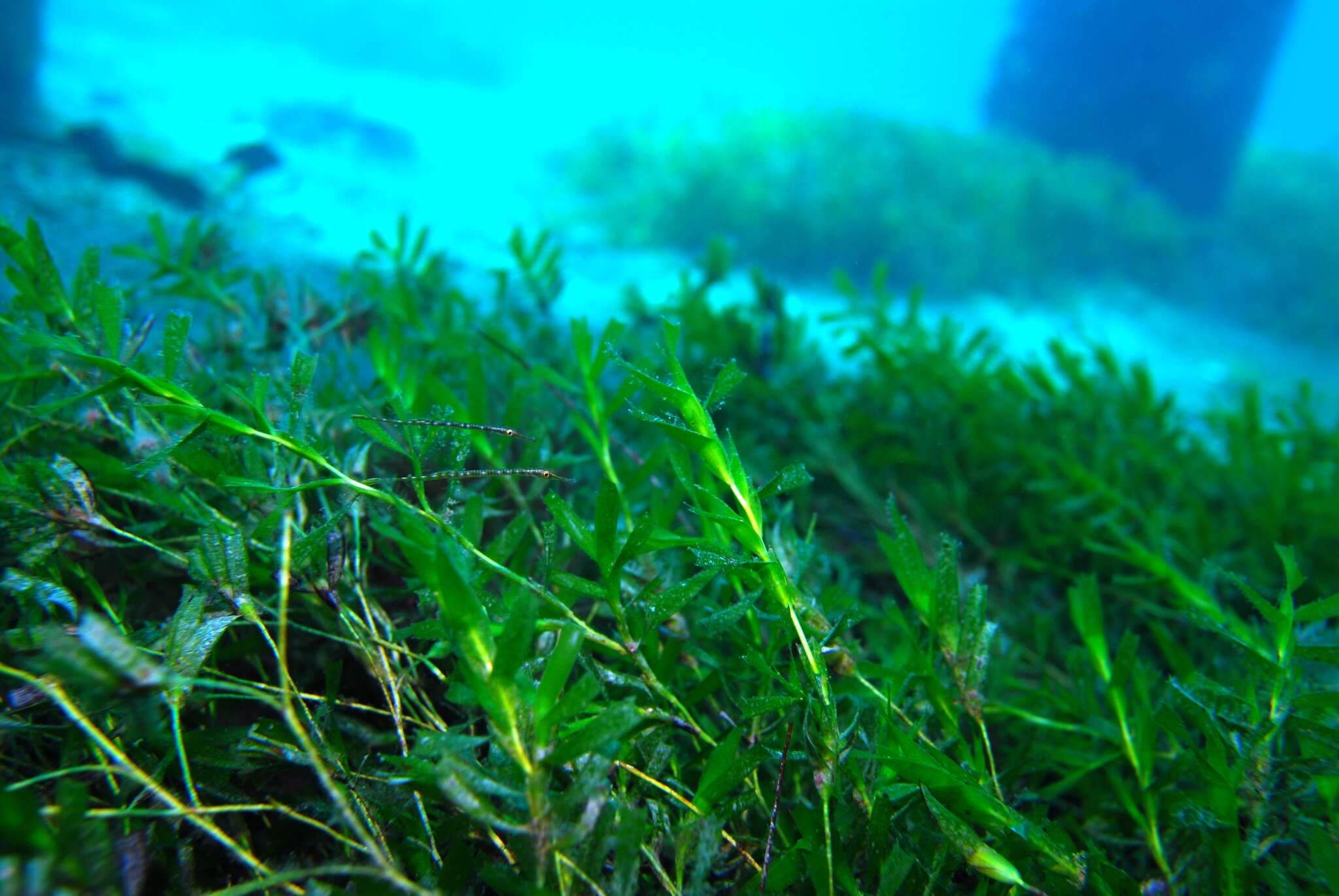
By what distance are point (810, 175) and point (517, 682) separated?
9.67 meters

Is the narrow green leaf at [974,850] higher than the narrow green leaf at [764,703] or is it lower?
lower

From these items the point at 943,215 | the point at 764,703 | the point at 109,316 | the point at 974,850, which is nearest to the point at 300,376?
the point at 109,316

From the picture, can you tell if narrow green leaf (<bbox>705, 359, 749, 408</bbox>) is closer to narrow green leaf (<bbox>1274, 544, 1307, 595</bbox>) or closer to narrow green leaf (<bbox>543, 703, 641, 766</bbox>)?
narrow green leaf (<bbox>543, 703, 641, 766</bbox>)

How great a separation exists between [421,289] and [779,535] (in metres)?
1.49

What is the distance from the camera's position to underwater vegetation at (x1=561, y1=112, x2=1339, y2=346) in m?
8.55

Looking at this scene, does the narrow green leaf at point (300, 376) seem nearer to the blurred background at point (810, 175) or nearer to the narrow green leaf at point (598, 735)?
the narrow green leaf at point (598, 735)

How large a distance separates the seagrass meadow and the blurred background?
1.25 m

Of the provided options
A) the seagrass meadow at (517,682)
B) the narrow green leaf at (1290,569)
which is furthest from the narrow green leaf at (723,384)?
the narrow green leaf at (1290,569)

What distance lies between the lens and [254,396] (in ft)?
2.53

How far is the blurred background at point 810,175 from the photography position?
17.8 feet

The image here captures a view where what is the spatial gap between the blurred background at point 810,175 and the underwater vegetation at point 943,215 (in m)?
0.05

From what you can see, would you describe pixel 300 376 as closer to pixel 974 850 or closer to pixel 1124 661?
pixel 974 850

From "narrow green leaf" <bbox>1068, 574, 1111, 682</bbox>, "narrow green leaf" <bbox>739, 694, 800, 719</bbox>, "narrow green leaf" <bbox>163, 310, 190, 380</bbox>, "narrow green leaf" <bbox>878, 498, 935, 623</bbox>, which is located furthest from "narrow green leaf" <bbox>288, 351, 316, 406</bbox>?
"narrow green leaf" <bbox>1068, 574, 1111, 682</bbox>

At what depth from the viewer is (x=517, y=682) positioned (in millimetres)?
628
